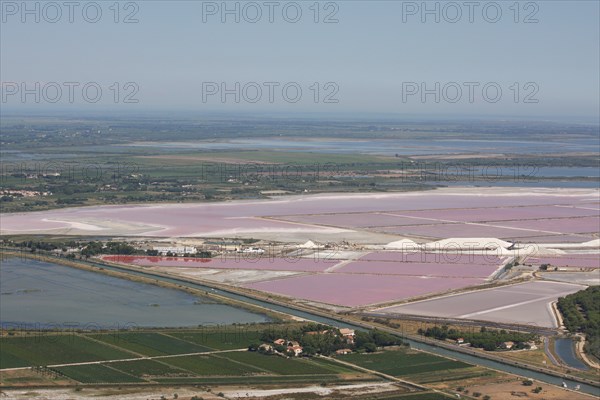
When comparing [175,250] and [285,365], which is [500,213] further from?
[285,365]

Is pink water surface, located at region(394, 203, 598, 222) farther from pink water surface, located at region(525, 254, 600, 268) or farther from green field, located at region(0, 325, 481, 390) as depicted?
green field, located at region(0, 325, 481, 390)

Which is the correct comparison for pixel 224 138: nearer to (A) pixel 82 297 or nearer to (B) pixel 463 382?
(A) pixel 82 297

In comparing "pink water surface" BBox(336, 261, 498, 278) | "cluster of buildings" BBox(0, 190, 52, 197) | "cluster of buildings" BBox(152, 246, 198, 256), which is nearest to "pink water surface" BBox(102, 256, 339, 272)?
"cluster of buildings" BBox(152, 246, 198, 256)

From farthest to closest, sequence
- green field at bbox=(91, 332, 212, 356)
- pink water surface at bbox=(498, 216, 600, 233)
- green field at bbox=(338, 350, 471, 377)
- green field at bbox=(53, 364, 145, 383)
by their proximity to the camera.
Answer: pink water surface at bbox=(498, 216, 600, 233) → green field at bbox=(91, 332, 212, 356) → green field at bbox=(338, 350, 471, 377) → green field at bbox=(53, 364, 145, 383)

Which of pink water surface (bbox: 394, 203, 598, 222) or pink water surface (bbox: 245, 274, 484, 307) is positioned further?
pink water surface (bbox: 394, 203, 598, 222)

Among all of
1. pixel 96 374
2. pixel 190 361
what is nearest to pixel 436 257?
pixel 190 361

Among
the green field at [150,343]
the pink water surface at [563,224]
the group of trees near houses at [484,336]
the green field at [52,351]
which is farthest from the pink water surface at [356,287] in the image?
the pink water surface at [563,224]
